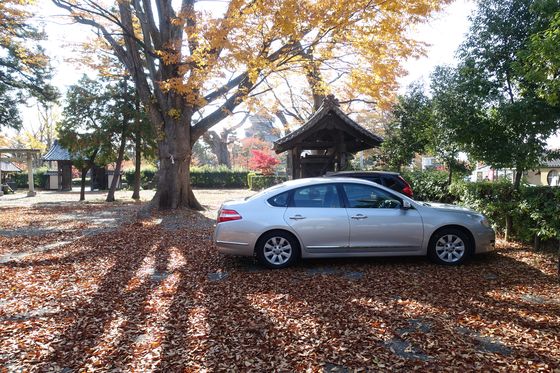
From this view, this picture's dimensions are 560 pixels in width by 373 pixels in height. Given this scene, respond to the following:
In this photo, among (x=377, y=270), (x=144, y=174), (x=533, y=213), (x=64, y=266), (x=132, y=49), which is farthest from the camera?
(x=144, y=174)

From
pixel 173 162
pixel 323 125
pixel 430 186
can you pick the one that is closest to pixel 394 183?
pixel 430 186

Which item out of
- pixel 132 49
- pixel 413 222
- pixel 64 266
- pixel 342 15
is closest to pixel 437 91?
pixel 342 15

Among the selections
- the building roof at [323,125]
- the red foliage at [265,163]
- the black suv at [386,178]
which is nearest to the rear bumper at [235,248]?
the black suv at [386,178]

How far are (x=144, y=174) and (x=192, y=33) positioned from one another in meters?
Result: 31.9

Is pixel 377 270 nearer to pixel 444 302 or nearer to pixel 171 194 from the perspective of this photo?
pixel 444 302

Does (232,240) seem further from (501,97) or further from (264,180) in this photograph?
(264,180)

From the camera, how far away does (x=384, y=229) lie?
258 inches

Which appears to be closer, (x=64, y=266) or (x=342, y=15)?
(x=64, y=266)

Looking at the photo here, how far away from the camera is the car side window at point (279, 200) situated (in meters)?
6.62

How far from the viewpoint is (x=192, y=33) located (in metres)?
12.3

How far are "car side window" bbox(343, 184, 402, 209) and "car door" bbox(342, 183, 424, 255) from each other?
20 millimetres

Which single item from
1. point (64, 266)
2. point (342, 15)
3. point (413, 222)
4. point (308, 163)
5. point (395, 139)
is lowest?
point (64, 266)

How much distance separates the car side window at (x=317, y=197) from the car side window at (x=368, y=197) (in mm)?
230

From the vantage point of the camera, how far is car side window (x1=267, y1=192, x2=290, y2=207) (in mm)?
6625
